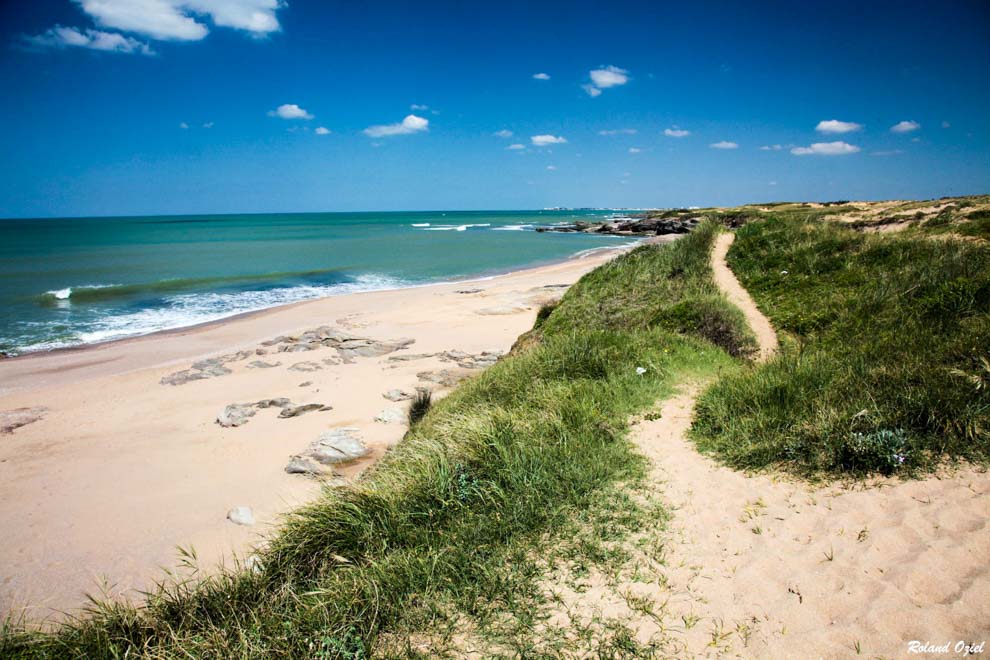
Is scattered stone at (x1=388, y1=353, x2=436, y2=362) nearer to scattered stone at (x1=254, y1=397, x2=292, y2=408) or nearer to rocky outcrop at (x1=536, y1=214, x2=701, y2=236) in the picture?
scattered stone at (x1=254, y1=397, x2=292, y2=408)

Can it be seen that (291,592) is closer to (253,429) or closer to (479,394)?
(479,394)

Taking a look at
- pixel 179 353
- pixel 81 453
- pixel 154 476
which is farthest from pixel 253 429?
pixel 179 353

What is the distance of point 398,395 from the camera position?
10742mm

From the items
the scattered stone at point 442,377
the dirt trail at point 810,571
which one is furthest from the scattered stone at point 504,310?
the dirt trail at point 810,571

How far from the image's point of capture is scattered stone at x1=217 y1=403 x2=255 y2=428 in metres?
9.73

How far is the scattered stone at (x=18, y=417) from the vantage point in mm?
10253

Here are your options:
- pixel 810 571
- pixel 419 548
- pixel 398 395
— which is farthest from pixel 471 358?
pixel 810 571

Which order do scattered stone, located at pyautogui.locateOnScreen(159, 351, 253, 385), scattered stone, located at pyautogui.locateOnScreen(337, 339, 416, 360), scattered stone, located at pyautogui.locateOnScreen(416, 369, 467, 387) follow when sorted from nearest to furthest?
scattered stone, located at pyautogui.locateOnScreen(416, 369, 467, 387) → scattered stone, located at pyautogui.locateOnScreen(159, 351, 253, 385) → scattered stone, located at pyautogui.locateOnScreen(337, 339, 416, 360)

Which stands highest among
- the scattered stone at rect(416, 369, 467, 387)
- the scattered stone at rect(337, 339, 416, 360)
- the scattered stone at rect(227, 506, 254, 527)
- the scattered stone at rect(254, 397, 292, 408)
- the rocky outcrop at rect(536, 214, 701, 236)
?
the rocky outcrop at rect(536, 214, 701, 236)

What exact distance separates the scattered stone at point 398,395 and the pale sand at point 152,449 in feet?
0.67

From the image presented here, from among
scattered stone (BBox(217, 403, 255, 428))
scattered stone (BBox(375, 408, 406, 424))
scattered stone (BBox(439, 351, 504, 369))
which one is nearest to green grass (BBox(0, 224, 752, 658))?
scattered stone (BBox(375, 408, 406, 424))

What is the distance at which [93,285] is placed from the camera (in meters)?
29.1

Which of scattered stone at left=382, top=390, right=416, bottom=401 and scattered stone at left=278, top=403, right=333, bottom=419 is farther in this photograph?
scattered stone at left=382, top=390, right=416, bottom=401

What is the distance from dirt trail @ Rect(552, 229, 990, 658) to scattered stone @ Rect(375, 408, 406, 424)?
591cm
